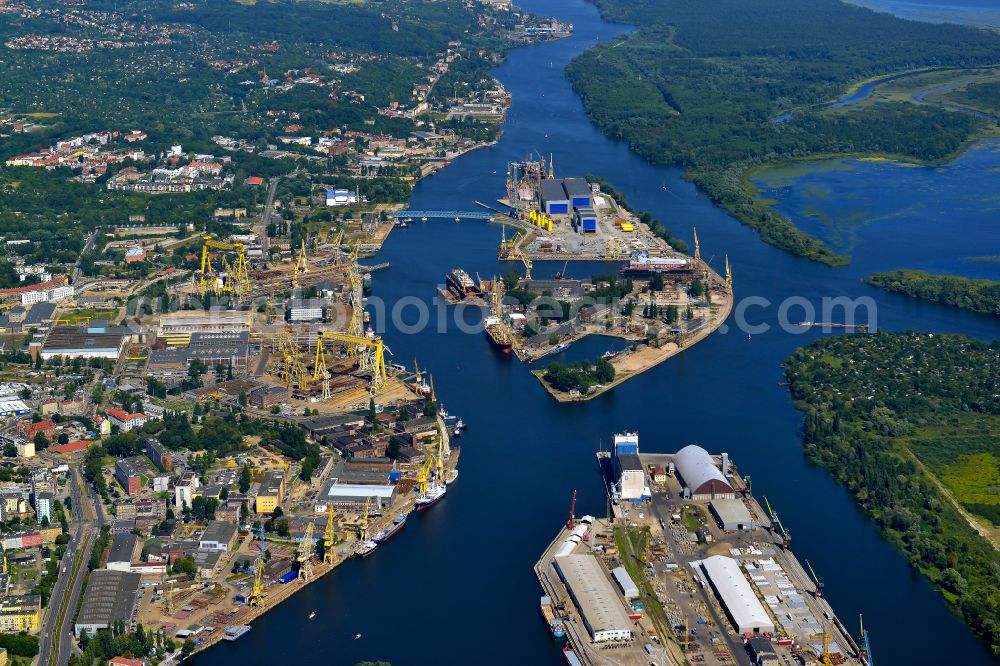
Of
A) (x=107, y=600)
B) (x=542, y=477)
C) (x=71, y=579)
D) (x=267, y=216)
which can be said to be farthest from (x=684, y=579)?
(x=267, y=216)

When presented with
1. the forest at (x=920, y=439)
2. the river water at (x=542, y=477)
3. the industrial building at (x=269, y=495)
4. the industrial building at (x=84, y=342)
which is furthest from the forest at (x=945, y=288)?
the industrial building at (x=84, y=342)

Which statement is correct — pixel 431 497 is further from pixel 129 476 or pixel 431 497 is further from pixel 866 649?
pixel 866 649

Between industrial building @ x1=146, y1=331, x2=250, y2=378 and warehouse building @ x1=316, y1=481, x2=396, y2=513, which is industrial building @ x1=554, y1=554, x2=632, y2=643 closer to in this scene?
warehouse building @ x1=316, y1=481, x2=396, y2=513

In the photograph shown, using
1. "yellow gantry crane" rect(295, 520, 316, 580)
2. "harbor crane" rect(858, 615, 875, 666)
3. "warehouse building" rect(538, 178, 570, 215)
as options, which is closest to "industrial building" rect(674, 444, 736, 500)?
"harbor crane" rect(858, 615, 875, 666)

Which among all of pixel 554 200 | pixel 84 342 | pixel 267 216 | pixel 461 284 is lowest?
pixel 84 342

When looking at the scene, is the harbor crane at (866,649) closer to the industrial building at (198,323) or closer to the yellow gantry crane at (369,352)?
the yellow gantry crane at (369,352)

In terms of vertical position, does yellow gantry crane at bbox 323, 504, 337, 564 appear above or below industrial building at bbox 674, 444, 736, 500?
below
